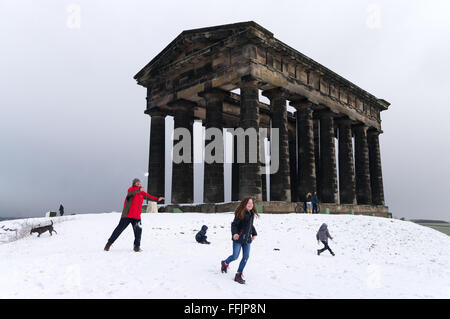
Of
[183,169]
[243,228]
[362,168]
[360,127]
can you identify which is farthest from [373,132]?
[243,228]

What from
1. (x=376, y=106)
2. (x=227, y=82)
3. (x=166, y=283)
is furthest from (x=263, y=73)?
(x=376, y=106)

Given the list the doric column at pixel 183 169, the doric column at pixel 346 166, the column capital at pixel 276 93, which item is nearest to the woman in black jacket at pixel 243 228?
the column capital at pixel 276 93

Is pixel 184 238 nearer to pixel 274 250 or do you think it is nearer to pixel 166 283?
pixel 274 250

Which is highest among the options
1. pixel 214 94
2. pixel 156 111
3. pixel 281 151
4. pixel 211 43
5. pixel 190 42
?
pixel 190 42

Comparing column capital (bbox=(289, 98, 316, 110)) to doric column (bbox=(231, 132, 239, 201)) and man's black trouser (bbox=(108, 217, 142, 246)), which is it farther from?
man's black trouser (bbox=(108, 217, 142, 246))

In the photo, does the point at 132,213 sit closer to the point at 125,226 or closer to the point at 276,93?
the point at 125,226

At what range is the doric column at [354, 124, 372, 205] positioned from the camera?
35.2 metres

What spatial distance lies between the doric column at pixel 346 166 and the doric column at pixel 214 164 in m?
13.5

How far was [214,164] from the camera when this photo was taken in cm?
2406

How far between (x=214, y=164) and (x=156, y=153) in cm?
649

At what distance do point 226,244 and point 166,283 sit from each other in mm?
6315

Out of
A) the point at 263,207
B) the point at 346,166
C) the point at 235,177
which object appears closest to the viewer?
the point at 263,207

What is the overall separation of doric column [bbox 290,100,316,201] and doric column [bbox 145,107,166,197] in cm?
1055
